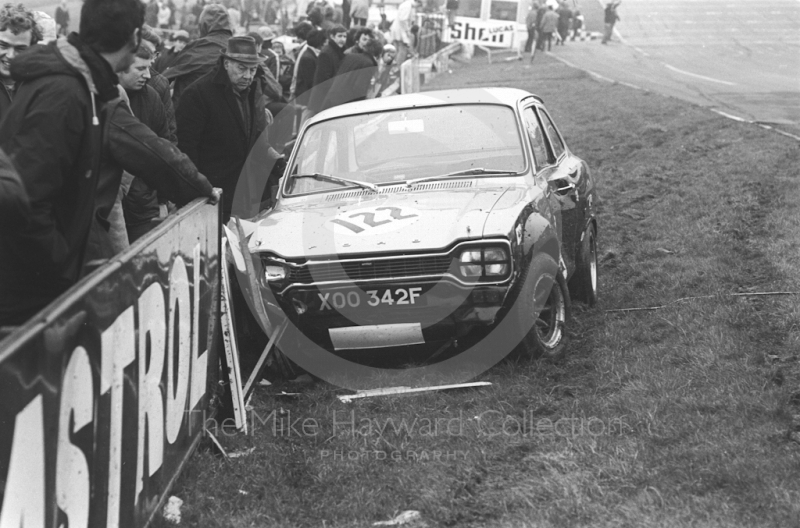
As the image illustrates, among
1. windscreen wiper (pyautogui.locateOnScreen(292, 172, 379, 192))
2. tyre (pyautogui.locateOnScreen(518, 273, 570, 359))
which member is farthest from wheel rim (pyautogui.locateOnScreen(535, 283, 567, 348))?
windscreen wiper (pyautogui.locateOnScreen(292, 172, 379, 192))

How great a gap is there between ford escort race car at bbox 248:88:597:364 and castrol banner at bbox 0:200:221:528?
0.96 metres

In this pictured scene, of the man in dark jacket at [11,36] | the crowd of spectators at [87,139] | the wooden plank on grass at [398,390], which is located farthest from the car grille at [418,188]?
the man in dark jacket at [11,36]

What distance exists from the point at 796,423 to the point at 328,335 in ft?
8.06

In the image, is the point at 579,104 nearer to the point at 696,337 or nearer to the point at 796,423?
the point at 696,337

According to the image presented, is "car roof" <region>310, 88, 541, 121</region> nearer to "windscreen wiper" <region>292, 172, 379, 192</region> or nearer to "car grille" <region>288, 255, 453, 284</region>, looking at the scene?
"windscreen wiper" <region>292, 172, 379, 192</region>

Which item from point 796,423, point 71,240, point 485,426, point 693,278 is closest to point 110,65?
point 71,240

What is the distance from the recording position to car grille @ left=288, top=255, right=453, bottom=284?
17.3 feet

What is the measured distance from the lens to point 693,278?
745 centimetres

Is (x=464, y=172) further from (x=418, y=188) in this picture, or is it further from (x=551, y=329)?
(x=551, y=329)

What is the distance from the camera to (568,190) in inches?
259

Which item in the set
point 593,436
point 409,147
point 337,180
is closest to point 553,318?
point 593,436

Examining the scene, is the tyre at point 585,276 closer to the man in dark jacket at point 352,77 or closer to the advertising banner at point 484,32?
the man in dark jacket at point 352,77

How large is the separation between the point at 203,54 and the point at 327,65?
431 cm

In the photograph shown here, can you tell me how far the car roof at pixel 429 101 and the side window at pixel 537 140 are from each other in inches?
5.6
